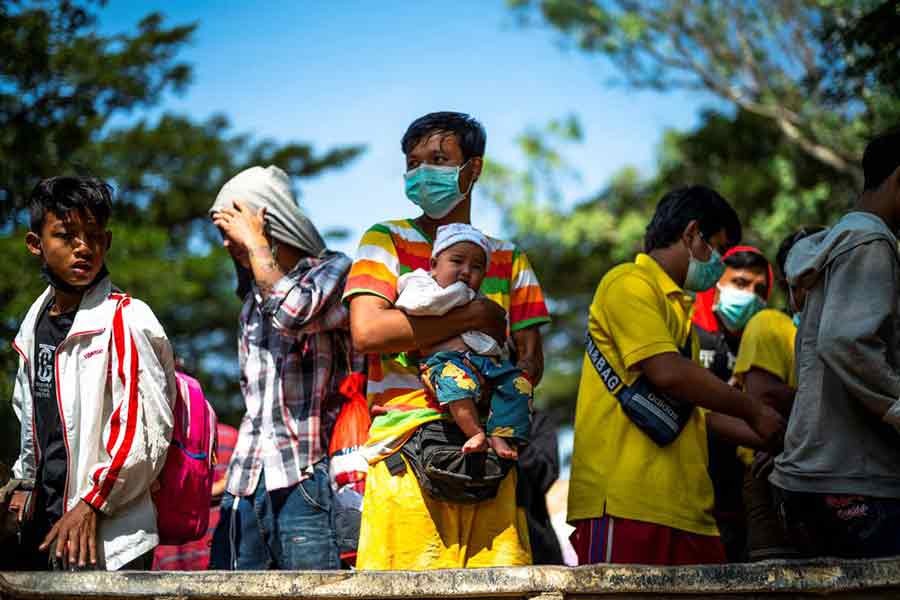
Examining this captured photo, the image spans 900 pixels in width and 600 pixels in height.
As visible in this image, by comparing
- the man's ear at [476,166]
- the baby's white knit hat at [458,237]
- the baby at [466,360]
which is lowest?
the baby at [466,360]

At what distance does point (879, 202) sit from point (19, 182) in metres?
7.18

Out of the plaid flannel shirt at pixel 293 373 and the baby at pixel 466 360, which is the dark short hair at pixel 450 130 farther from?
the plaid flannel shirt at pixel 293 373

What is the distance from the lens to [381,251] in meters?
4.07

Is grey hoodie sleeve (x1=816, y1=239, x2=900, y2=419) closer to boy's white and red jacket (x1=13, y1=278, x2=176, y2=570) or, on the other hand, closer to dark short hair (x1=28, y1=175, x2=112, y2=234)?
boy's white and red jacket (x1=13, y1=278, x2=176, y2=570)

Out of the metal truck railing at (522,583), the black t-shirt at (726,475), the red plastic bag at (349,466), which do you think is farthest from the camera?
the black t-shirt at (726,475)

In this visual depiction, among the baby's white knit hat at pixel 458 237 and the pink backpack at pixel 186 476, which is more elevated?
the baby's white knit hat at pixel 458 237

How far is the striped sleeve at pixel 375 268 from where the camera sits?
3.98 metres

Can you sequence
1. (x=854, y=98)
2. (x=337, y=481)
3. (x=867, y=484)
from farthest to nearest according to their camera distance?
(x=854, y=98) < (x=337, y=481) < (x=867, y=484)

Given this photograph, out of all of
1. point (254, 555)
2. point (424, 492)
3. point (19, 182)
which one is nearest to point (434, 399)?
point (424, 492)

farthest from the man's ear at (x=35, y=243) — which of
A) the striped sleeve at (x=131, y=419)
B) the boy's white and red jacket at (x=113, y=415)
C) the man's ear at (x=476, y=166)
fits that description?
the man's ear at (x=476, y=166)

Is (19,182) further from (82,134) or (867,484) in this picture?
(867,484)

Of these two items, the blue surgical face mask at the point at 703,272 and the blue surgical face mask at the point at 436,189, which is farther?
the blue surgical face mask at the point at 703,272

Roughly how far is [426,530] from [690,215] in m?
1.63

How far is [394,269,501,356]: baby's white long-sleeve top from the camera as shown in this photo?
12.6ft
